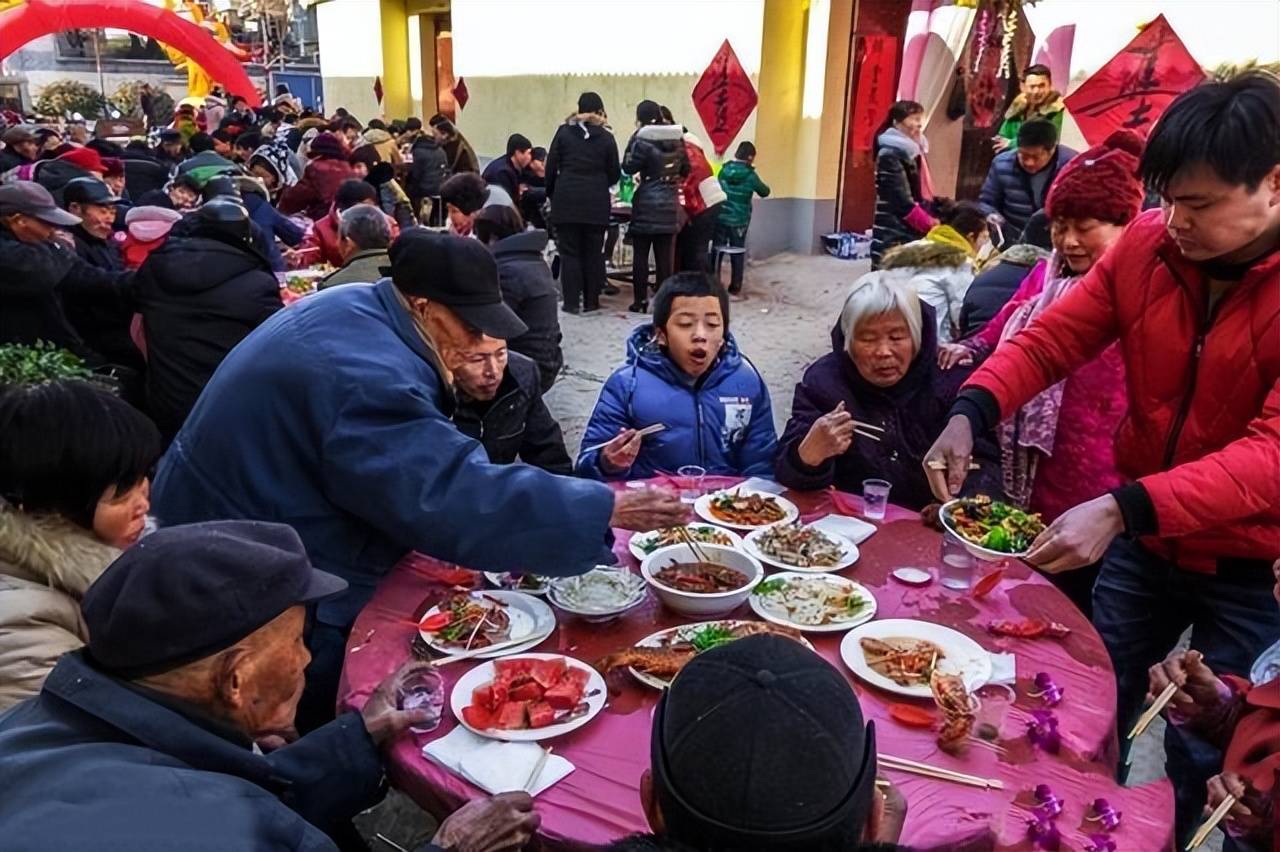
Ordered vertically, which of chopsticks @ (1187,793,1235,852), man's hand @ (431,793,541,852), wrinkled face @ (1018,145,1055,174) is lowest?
chopsticks @ (1187,793,1235,852)

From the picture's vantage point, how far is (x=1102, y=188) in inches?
113

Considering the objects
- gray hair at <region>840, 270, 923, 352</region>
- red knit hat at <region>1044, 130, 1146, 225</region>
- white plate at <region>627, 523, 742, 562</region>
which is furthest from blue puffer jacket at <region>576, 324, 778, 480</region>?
red knit hat at <region>1044, 130, 1146, 225</region>

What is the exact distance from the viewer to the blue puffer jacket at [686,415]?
125 inches

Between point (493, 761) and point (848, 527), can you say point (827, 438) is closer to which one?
point (848, 527)

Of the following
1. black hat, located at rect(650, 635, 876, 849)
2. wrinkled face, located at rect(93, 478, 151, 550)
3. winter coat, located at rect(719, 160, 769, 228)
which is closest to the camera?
black hat, located at rect(650, 635, 876, 849)

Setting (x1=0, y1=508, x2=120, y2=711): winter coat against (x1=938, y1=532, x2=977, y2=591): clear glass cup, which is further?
(x1=938, y1=532, x2=977, y2=591): clear glass cup

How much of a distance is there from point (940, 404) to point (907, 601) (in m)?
0.94

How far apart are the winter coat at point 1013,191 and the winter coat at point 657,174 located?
3258 mm

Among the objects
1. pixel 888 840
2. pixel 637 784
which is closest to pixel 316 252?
pixel 637 784

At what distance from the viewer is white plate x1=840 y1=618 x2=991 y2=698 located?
1.83 m

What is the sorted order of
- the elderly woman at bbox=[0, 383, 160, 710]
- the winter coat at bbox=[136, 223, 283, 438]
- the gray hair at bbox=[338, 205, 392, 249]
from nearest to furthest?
the elderly woman at bbox=[0, 383, 160, 710] → the winter coat at bbox=[136, 223, 283, 438] → the gray hair at bbox=[338, 205, 392, 249]

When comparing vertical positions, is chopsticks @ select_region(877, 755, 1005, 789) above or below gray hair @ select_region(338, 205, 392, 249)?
below

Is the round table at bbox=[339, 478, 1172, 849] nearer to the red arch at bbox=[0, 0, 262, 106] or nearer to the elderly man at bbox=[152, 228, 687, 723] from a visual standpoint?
the elderly man at bbox=[152, 228, 687, 723]

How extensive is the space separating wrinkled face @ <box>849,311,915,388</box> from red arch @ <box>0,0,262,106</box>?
1604 cm
